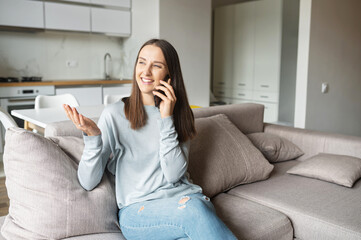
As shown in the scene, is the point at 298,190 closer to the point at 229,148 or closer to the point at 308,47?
the point at 229,148

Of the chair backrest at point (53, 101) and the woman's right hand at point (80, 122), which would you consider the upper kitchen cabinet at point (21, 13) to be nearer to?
the chair backrest at point (53, 101)

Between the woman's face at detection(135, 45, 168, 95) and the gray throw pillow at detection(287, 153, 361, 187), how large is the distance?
3.92 ft

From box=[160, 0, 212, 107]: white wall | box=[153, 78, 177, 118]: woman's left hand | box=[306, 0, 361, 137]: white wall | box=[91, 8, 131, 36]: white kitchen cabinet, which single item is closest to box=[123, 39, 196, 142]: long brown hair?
box=[153, 78, 177, 118]: woman's left hand

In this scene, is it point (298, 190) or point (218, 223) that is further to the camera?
point (298, 190)

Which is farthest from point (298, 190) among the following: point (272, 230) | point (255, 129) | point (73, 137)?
point (73, 137)

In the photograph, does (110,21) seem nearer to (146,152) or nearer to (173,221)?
(146,152)

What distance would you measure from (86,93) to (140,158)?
3293mm

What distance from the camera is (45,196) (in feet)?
4.48

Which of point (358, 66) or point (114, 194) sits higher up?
point (358, 66)

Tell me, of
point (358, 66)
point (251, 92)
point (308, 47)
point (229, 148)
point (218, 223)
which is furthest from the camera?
point (251, 92)

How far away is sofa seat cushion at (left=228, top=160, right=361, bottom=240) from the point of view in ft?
5.45

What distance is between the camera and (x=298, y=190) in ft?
6.61

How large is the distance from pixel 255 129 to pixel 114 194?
154 cm

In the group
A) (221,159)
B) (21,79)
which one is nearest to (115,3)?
(21,79)
